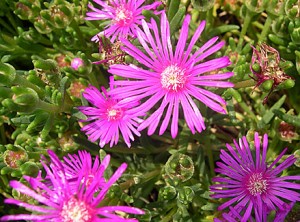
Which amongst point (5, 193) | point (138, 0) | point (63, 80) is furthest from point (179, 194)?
point (5, 193)

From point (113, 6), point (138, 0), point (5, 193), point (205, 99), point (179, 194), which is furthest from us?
point (5, 193)

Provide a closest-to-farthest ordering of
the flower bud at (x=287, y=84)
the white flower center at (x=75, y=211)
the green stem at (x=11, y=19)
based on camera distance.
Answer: the white flower center at (x=75, y=211), the flower bud at (x=287, y=84), the green stem at (x=11, y=19)

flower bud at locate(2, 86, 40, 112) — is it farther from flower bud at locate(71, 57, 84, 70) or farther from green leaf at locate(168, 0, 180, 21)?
green leaf at locate(168, 0, 180, 21)

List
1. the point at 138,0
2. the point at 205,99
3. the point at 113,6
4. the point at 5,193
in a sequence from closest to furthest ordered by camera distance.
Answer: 1. the point at 205,99
2. the point at 138,0
3. the point at 113,6
4. the point at 5,193

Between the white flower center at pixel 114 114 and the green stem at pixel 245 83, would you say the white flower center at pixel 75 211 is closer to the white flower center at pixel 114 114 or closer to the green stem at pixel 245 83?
the white flower center at pixel 114 114

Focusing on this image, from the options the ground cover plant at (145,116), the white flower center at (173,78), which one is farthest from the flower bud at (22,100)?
the white flower center at (173,78)

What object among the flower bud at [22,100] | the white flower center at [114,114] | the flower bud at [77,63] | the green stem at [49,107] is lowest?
the flower bud at [22,100]

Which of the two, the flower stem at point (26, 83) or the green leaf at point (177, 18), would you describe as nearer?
the flower stem at point (26, 83)

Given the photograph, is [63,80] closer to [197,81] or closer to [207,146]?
[197,81]
